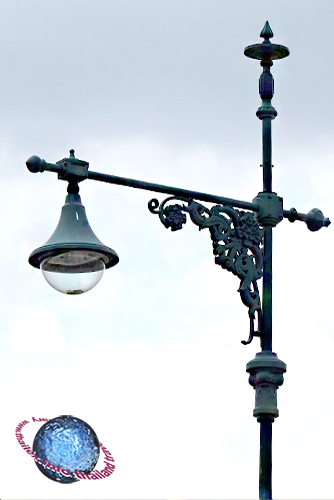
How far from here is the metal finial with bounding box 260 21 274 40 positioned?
17.8 m

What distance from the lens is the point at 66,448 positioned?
1684 cm

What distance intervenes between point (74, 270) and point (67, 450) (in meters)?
1.65

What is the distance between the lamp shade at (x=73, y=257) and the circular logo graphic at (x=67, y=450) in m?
1.39

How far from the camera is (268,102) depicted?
1778 cm

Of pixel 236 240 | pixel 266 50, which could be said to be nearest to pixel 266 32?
pixel 266 50

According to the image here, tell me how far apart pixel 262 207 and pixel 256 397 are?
5.62 feet

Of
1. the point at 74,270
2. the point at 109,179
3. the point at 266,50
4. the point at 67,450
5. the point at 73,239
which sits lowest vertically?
the point at 67,450

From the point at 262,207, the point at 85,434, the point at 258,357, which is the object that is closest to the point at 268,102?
the point at 262,207

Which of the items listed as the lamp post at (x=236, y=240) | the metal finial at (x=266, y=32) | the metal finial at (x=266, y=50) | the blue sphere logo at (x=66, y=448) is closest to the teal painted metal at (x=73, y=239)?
the lamp post at (x=236, y=240)

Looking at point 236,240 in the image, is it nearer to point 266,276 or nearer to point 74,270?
point 266,276

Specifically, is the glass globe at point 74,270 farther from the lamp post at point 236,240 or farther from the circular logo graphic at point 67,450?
the circular logo graphic at point 67,450

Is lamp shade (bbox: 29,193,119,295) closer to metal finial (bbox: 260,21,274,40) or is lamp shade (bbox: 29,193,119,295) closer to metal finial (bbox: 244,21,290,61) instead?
metal finial (bbox: 244,21,290,61)

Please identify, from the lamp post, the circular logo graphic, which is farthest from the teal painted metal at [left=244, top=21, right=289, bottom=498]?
the circular logo graphic

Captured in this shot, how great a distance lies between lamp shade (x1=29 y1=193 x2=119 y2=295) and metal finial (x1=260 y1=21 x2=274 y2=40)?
273 cm
